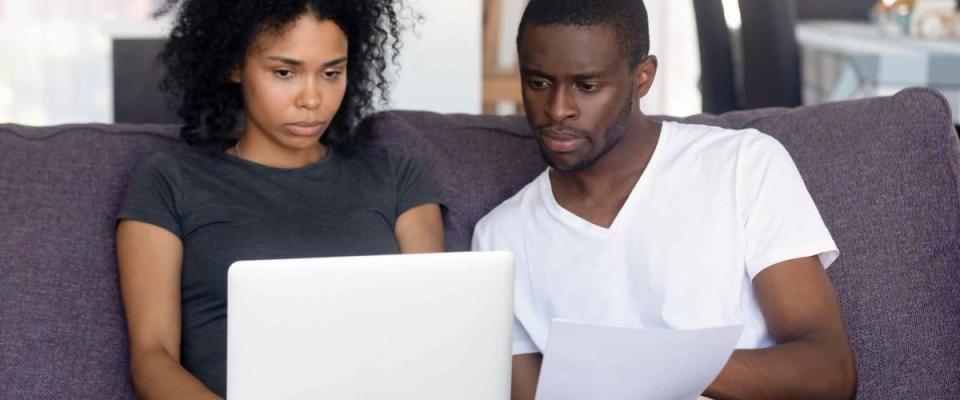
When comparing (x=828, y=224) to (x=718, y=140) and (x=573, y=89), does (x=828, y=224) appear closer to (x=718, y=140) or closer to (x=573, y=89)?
(x=718, y=140)

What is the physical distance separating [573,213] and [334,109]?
1.24 ft

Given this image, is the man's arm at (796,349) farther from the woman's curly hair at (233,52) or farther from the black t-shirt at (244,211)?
the woman's curly hair at (233,52)

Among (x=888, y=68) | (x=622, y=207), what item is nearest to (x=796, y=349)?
(x=622, y=207)

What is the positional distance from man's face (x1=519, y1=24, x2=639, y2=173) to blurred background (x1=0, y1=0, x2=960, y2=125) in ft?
2.12

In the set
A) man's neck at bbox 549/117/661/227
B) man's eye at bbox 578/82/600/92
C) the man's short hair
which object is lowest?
man's neck at bbox 549/117/661/227

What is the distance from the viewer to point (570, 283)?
5.96ft

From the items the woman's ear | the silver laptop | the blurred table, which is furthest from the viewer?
the blurred table

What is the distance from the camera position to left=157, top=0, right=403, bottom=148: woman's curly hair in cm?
192

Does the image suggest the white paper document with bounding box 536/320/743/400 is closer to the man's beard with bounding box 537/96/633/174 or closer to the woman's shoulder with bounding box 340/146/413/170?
the man's beard with bounding box 537/96/633/174

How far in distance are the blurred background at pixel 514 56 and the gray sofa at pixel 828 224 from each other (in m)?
0.48

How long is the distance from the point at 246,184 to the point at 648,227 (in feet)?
1.93

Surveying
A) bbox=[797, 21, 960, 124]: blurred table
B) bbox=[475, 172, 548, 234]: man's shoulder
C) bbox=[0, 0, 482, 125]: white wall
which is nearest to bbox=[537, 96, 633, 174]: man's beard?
bbox=[475, 172, 548, 234]: man's shoulder

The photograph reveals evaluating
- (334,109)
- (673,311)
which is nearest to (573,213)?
(673,311)

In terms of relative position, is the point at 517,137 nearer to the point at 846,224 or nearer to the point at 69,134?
Answer: the point at 846,224
